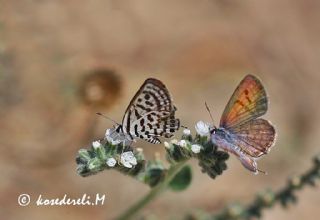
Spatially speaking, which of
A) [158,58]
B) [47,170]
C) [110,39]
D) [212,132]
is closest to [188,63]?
[158,58]

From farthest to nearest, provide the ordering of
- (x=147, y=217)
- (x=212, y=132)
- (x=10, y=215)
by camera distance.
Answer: (x=10, y=215) < (x=147, y=217) < (x=212, y=132)

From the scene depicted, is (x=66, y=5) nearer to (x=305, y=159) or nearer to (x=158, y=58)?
(x=158, y=58)

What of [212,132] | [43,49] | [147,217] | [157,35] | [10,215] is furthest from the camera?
[157,35]

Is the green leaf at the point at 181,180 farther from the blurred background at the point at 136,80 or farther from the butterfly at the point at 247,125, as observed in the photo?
the blurred background at the point at 136,80

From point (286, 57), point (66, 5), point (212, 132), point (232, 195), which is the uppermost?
point (66, 5)

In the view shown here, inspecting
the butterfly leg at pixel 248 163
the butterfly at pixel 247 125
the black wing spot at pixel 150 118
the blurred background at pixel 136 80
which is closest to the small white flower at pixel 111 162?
the black wing spot at pixel 150 118

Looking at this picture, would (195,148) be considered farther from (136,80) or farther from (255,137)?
(136,80)
